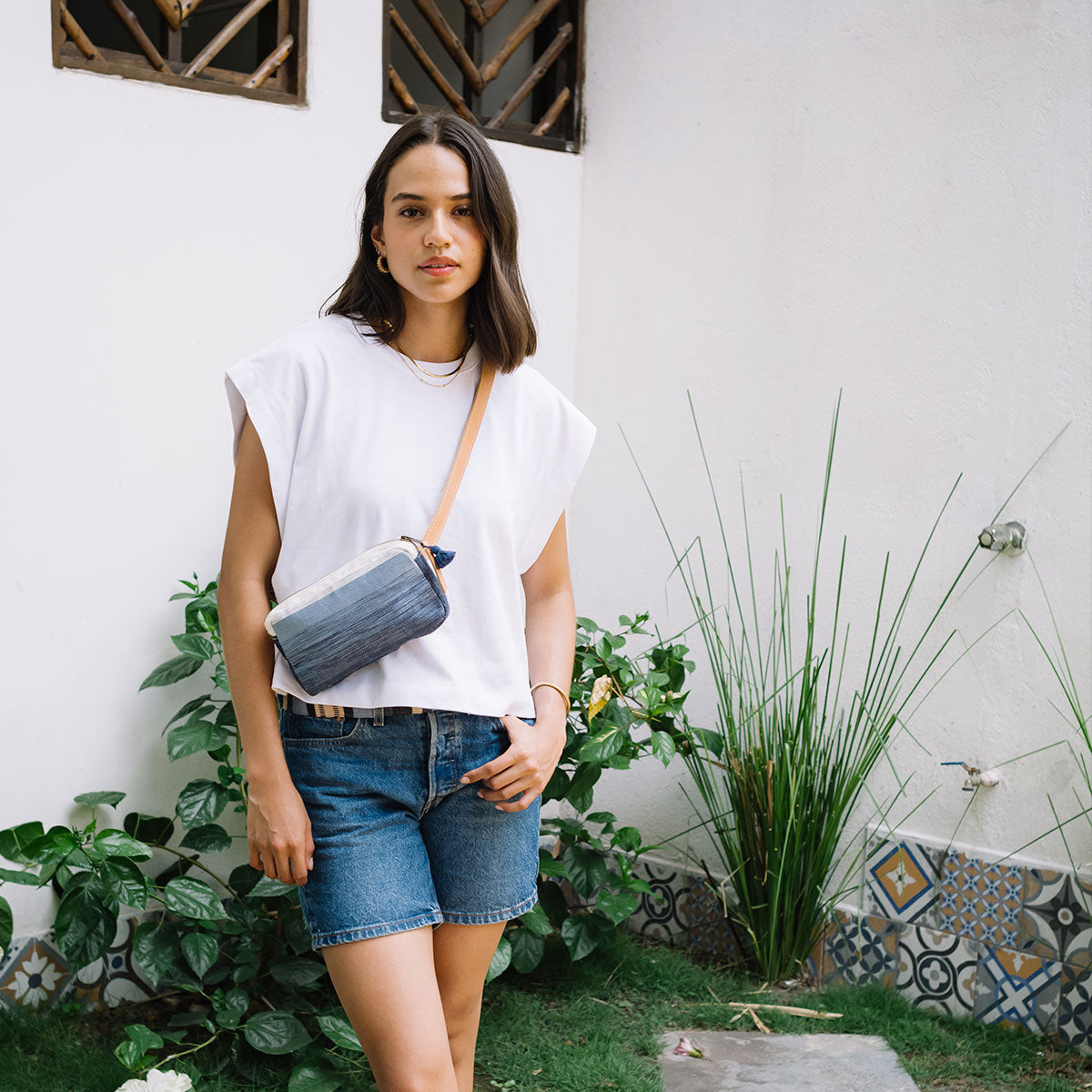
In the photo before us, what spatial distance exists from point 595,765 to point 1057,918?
3.17 feet

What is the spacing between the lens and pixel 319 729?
145 centimetres

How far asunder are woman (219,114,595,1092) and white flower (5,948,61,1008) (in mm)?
1206

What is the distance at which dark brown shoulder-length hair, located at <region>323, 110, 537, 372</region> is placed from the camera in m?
1.53

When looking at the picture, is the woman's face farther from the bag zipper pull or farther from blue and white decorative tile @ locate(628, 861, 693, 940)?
blue and white decorative tile @ locate(628, 861, 693, 940)

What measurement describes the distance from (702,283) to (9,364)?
159cm

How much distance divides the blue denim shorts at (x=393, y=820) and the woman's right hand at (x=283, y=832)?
24mm

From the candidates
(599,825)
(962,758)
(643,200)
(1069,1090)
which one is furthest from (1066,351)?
(599,825)

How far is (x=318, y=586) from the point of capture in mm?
1381

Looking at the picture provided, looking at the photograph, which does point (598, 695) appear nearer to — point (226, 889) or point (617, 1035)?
point (617, 1035)

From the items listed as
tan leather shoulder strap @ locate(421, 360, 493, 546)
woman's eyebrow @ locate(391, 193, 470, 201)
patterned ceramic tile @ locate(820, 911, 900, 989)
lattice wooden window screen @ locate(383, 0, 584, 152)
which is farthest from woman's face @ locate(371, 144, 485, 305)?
patterned ceramic tile @ locate(820, 911, 900, 989)

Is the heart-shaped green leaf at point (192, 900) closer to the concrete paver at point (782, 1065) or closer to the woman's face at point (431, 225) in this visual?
the concrete paver at point (782, 1065)

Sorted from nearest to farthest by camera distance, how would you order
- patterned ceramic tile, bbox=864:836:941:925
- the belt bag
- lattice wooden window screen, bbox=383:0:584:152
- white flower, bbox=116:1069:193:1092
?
the belt bag < white flower, bbox=116:1069:193:1092 < patterned ceramic tile, bbox=864:836:941:925 < lattice wooden window screen, bbox=383:0:584:152

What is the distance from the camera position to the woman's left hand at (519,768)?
4.89 ft

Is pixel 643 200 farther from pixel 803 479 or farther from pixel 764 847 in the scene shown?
pixel 764 847
